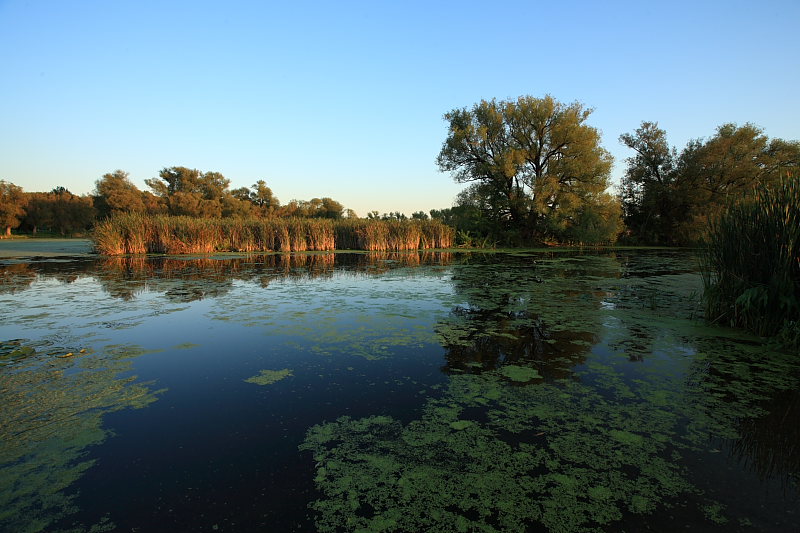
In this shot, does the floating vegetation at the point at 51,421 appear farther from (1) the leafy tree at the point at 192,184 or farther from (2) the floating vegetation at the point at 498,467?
(1) the leafy tree at the point at 192,184

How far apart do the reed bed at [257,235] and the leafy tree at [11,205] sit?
113 feet

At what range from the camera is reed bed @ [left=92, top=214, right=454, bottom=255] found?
2002 cm

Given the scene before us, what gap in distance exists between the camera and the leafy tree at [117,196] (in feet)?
143

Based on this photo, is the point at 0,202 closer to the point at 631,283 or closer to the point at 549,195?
the point at 549,195

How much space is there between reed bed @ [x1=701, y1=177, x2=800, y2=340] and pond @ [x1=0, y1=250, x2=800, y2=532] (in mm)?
397

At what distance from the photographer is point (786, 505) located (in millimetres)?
2104

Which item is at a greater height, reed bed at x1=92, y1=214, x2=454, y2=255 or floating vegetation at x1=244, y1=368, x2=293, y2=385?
reed bed at x1=92, y1=214, x2=454, y2=255

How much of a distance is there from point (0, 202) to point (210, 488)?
193 ft

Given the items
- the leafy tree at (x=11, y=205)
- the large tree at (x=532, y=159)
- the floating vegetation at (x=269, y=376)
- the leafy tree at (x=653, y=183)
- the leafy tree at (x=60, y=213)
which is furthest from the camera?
the leafy tree at (x=60, y=213)

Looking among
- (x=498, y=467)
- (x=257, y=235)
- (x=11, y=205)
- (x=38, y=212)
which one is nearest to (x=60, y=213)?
(x=38, y=212)

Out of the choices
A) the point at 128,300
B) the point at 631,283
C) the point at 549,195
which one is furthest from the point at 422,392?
the point at 549,195

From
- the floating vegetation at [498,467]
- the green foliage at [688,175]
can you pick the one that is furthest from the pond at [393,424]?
the green foliage at [688,175]

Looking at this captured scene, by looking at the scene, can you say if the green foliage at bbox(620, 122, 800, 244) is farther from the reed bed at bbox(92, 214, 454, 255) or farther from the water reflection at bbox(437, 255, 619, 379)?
the water reflection at bbox(437, 255, 619, 379)

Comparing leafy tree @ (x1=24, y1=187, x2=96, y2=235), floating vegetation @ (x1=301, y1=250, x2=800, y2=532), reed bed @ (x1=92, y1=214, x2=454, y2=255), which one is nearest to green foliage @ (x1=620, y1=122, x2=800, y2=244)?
reed bed @ (x1=92, y1=214, x2=454, y2=255)
